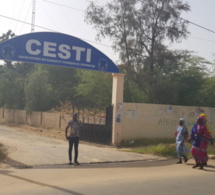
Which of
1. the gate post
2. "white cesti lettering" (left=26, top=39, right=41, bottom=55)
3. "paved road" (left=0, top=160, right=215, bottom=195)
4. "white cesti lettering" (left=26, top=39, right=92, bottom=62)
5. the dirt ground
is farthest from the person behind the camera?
the dirt ground

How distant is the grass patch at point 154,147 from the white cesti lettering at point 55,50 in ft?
14.6

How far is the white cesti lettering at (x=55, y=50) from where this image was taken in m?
13.3

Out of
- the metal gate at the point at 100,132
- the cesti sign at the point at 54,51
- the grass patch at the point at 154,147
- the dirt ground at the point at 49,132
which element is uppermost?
the cesti sign at the point at 54,51

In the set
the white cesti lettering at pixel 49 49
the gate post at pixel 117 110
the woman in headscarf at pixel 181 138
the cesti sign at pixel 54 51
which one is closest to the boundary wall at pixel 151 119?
the gate post at pixel 117 110

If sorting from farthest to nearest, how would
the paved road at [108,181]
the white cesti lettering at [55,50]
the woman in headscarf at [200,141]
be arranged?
the white cesti lettering at [55,50], the woman in headscarf at [200,141], the paved road at [108,181]

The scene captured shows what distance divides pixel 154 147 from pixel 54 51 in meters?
5.72

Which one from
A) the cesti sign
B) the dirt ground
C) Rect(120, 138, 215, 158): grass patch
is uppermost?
the cesti sign

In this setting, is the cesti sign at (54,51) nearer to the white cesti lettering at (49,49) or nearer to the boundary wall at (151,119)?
the white cesti lettering at (49,49)

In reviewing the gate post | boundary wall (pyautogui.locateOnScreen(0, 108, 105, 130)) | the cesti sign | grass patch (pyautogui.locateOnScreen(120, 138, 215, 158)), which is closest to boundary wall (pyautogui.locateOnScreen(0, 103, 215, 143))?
the gate post

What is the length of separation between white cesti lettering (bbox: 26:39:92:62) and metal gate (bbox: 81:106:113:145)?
3.61 meters

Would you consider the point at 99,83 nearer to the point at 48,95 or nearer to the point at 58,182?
the point at 48,95

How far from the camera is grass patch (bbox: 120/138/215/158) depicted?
46.6 ft

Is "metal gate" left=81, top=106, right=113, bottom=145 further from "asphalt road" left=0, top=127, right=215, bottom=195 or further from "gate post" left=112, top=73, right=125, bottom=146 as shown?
"asphalt road" left=0, top=127, right=215, bottom=195

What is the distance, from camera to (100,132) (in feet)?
58.2
